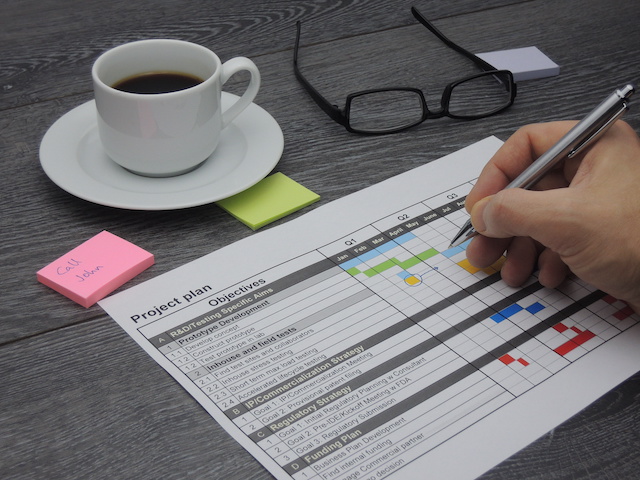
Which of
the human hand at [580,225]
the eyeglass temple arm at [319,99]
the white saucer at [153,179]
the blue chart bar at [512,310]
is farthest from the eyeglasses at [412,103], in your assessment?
the blue chart bar at [512,310]

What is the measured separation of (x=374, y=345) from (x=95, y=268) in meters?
0.28

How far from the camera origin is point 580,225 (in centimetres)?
65

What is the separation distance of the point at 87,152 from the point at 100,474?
42 cm

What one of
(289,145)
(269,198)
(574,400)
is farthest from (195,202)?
(574,400)

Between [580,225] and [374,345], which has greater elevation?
[580,225]

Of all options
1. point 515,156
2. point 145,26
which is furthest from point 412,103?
point 145,26

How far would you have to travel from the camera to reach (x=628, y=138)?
73 cm

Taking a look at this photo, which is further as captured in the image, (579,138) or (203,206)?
(203,206)

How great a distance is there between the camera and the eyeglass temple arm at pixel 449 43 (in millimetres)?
1072

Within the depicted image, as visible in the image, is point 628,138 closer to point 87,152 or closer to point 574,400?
point 574,400

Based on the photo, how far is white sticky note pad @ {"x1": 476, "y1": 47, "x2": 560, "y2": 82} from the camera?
106 centimetres

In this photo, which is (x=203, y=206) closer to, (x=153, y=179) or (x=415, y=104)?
(x=153, y=179)

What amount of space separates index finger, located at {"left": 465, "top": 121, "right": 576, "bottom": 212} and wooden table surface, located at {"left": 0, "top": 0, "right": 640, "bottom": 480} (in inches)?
5.1

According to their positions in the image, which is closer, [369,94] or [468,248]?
[468,248]
